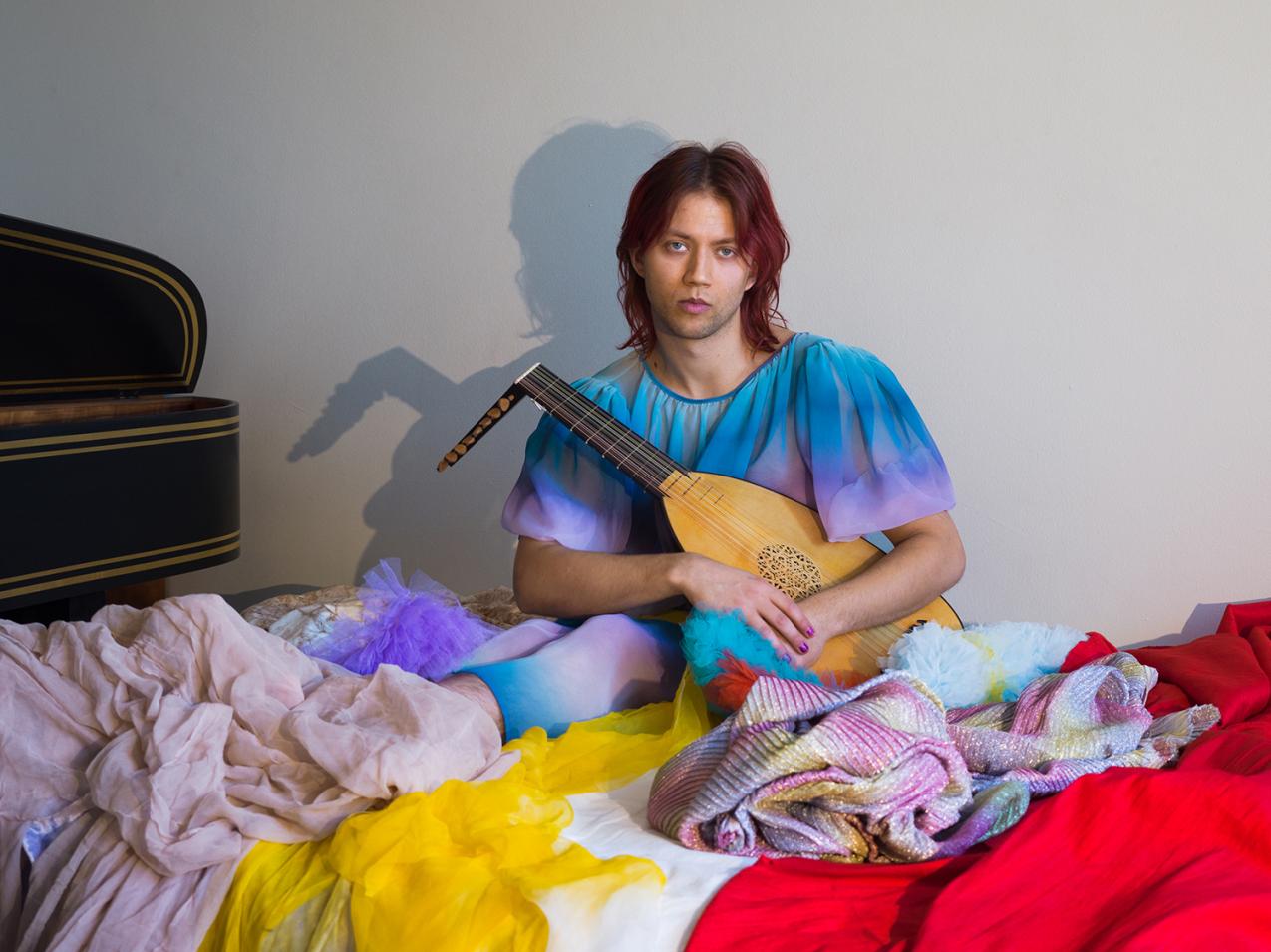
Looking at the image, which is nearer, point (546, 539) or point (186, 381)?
point (546, 539)

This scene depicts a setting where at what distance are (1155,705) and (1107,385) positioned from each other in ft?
2.89

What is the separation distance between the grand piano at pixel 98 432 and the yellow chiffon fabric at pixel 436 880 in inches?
44.1

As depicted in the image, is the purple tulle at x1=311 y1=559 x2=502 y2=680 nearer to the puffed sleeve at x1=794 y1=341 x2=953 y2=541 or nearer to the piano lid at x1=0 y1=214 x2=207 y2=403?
the puffed sleeve at x1=794 y1=341 x2=953 y2=541

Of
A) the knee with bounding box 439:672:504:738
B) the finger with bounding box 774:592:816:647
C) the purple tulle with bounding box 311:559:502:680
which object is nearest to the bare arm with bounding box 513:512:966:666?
the finger with bounding box 774:592:816:647

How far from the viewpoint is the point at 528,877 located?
4.68ft

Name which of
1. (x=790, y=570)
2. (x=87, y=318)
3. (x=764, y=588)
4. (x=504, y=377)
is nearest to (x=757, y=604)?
(x=764, y=588)

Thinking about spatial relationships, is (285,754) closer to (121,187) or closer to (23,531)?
(23,531)

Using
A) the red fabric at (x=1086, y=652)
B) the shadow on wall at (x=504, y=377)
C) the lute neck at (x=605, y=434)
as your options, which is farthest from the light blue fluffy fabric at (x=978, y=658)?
the shadow on wall at (x=504, y=377)

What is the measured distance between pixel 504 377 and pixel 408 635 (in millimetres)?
1114

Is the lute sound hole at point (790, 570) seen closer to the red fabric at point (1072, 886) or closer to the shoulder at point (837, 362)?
the shoulder at point (837, 362)

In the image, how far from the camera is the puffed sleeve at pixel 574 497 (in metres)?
2.33

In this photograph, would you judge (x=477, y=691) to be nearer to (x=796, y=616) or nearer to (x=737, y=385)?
(x=796, y=616)

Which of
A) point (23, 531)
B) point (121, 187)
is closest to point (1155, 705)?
point (23, 531)

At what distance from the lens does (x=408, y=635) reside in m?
2.20
